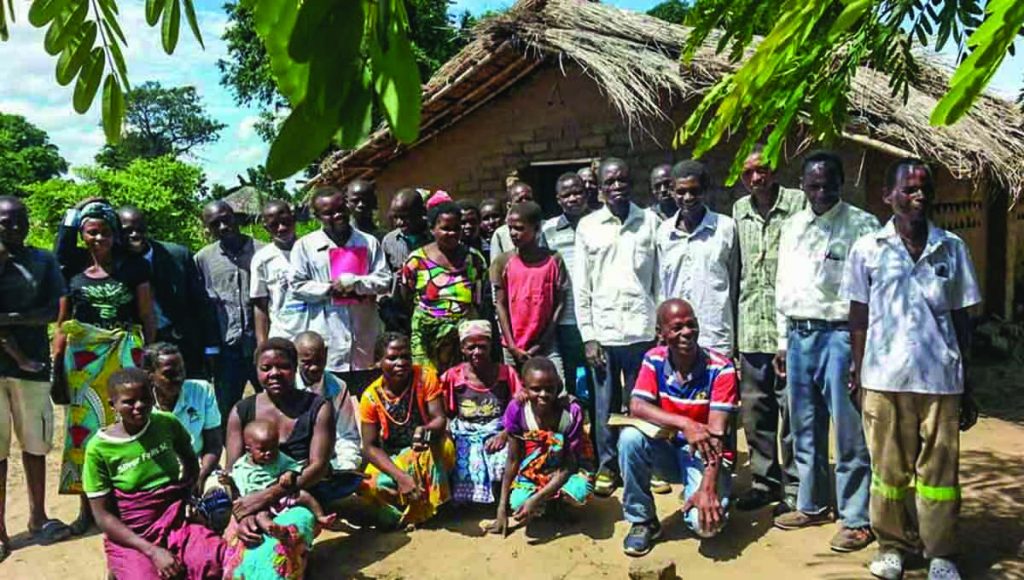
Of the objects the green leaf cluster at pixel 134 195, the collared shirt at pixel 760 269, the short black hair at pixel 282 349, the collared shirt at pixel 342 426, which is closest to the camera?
the short black hair at pixel 282 349

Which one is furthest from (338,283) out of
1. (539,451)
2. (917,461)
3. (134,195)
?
(134,195)

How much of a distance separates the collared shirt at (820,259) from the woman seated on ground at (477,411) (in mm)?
1509

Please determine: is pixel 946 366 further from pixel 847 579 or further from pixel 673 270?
pixel 673 270

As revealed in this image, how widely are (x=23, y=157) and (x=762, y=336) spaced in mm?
30823

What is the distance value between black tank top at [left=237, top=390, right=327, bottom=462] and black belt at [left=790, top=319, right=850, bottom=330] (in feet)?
7.37

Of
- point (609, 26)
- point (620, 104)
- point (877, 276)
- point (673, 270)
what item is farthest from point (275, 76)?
point (609, 26)

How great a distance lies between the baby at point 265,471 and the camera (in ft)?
12.3

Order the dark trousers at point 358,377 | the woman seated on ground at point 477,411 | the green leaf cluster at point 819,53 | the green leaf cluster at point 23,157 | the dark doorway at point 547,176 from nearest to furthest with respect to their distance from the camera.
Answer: the green leaf cluster at point 819,53, the woman seated on ground at point 477,411, the dark trousers at point 358,377, the dark doorway at point 547,176, the green leaf cluster at point 23,157

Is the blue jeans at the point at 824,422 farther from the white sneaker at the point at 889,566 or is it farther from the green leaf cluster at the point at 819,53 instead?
the green leaf cluster at the point at 819,53

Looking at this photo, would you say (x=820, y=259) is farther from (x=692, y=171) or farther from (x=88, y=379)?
(x=88, y=379)

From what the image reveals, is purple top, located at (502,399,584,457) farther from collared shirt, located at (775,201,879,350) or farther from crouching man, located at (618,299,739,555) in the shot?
collared shirt, located at (775,201,879,350)

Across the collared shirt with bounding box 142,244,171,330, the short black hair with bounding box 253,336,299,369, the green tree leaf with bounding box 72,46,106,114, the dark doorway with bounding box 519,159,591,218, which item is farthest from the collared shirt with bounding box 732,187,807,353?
the dark doorway with bounding box 519,159,591,218

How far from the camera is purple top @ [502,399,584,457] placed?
4.35m

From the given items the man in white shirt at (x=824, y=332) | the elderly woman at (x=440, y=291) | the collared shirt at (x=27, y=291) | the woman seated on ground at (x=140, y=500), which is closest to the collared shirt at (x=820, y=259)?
the man in white shirt at (x=824, y=332)
